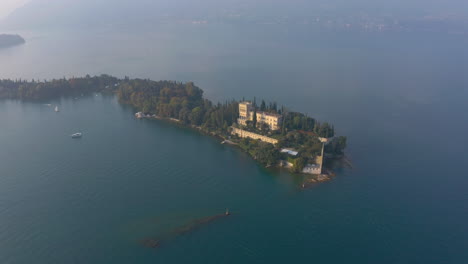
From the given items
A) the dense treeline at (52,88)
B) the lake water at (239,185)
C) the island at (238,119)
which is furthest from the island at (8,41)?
the lake water at (239,185)

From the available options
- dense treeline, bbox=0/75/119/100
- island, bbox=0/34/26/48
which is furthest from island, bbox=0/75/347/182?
island, bbox=0/34/26/48

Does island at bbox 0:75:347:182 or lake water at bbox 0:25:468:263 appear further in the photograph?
island at bbox 0:75:347:182

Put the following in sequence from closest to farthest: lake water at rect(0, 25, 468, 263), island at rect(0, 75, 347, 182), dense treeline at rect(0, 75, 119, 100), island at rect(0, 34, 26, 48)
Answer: lake water at rect(0, 25, 468, 263)
island at rect(0, 75, 347, 182)
dense treeline at rect(0, 75, 119, 100)
island at rect(0, 34, 26, 48)

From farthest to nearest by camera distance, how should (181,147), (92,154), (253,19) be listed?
1. (253,19)
2. (181,147)
3. (92,154)

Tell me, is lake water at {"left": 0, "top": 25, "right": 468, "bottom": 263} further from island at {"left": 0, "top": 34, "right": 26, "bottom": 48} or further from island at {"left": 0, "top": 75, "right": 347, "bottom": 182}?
island at {"left": 0, "top": 34, "right": 26, "bottom": 48}

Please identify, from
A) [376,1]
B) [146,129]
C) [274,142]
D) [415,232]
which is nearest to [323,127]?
[274,142]

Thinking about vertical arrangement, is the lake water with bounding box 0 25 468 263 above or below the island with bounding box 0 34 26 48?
below

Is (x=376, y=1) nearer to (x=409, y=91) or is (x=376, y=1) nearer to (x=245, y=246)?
(x=409, y=91)

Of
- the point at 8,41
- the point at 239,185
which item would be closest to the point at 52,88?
the point at 239,185
